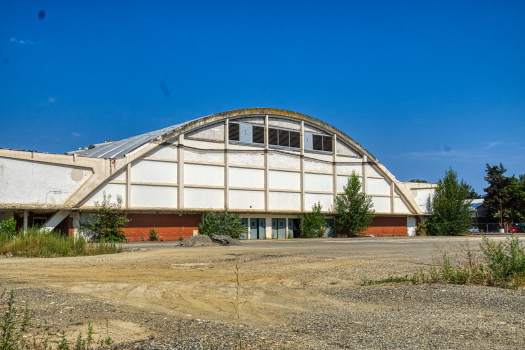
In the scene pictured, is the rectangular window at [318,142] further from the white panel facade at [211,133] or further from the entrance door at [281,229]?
the white panel facade at [211,133]

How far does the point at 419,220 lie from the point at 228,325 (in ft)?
150

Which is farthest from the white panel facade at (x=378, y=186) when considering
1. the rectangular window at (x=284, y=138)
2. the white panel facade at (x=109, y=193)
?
the white panel facade at (x=109, y=193)

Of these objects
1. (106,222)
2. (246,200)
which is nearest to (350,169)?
(246,200)

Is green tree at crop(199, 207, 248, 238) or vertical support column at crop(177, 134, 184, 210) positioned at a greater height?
vertical support column at crop(177, 134, 184, 210)

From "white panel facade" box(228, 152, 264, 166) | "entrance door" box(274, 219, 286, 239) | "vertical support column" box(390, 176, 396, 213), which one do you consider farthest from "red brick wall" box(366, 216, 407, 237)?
"white panel facade" box(228, 152, 264, 166)

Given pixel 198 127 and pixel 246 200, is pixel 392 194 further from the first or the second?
pixel 198 127

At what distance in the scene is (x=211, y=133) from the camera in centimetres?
3712

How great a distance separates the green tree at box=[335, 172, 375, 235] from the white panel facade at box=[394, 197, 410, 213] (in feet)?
15.1

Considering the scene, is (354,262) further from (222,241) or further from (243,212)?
(243,212)

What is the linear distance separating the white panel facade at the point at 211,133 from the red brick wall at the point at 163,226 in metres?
6.61

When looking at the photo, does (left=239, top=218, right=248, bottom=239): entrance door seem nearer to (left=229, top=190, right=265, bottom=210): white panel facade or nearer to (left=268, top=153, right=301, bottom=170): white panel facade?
(left=229, top=190, right=265, bottom=210): white panel facade

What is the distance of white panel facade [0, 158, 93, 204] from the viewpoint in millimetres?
28172

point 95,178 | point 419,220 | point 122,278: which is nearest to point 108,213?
point 95,178

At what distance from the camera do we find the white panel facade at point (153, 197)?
3328cm
